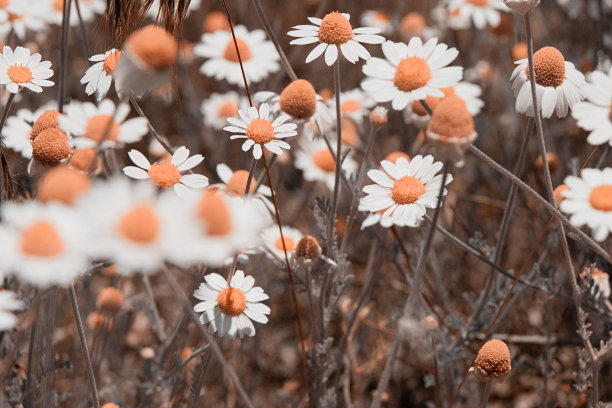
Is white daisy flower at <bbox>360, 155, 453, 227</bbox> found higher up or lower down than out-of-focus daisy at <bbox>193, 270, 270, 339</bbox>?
higher up

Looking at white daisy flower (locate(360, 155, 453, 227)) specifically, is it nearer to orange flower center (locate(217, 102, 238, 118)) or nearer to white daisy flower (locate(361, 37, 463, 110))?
white daisy flower (locate(361, 37, 463, 110))

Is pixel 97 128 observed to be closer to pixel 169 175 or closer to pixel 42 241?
pixel 169 175

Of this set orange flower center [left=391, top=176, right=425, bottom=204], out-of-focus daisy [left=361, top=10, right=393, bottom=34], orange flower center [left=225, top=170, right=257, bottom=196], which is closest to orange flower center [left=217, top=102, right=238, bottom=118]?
out-of-focus daisy [left=361, top=10, right=393, bottom=34]

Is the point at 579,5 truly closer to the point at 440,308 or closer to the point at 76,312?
the point at 440,308

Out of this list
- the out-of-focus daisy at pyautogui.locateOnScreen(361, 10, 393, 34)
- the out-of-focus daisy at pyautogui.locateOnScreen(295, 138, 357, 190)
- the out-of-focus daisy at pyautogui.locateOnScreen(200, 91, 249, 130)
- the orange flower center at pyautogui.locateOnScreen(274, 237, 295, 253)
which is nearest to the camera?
the orange flower center at pyautogui.locateOnScreen(274, 237, 295, 253)

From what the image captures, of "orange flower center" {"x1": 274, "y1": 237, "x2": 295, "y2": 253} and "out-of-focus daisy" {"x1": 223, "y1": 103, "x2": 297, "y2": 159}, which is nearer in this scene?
"out-of-focus daisy" {"x1": 223, "y1": 103, "x2": 297, "y2": 159}

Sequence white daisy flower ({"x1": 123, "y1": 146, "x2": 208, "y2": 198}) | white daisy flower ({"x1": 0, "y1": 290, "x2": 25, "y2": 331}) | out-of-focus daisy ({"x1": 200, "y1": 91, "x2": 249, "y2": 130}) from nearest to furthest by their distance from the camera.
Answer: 1. white daisy flower ({"x1": 0, "y1": 290, "x2": 25, "y2": 331})
2. white daisy flower ({"x1": 123, "y1": 146, "x2": 208, "y2": 198})
3. out-of-focus daisy ({"x1": 200, "y1": 91, "x2": 249, "y2": 130})

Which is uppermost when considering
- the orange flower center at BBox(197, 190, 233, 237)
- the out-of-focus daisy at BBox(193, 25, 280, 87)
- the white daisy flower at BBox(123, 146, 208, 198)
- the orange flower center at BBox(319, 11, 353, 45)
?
the orange flower center at BBox(197, 190, 233, 237)
